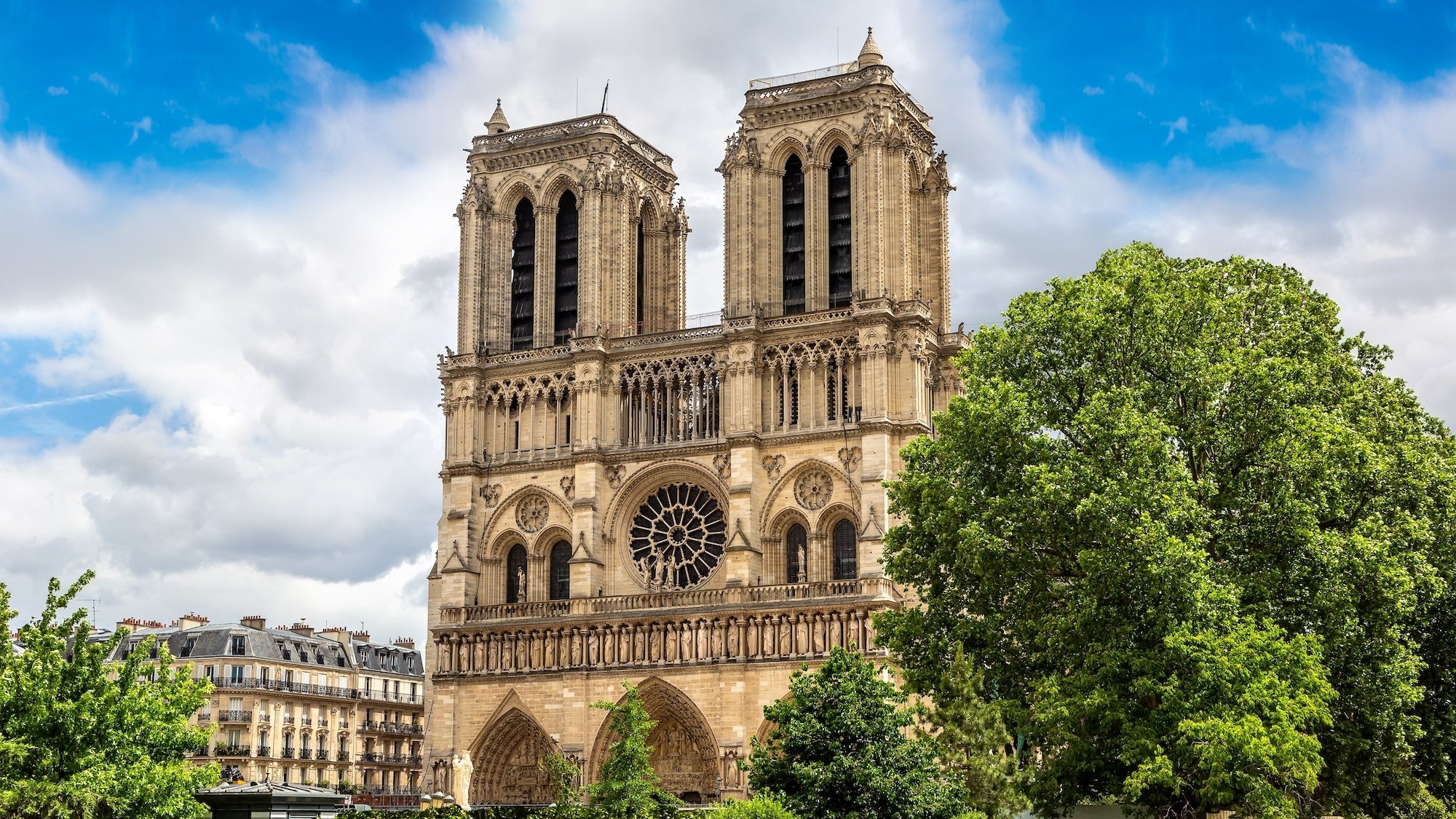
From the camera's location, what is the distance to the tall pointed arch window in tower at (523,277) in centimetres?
5325

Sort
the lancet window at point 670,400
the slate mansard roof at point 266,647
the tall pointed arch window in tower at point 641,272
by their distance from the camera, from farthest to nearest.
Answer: the slate mansard roof at point 266,647, the tall pointed arch window in tower at point 641,272, the lancet window at point 670,400

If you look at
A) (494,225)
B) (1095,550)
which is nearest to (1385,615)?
(1095,550)

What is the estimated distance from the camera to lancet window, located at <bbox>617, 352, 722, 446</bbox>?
1944 inches

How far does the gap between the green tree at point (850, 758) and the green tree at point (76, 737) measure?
28.1 feet

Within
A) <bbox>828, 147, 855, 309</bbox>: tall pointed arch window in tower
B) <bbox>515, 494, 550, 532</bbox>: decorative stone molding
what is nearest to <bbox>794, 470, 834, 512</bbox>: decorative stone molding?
<bbox>828, 147, 855, 309</bbox>: tall pointed arch window in tower

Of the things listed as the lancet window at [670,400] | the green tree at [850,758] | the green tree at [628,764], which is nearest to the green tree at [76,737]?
the green tree at [850,758]

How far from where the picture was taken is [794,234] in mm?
50344

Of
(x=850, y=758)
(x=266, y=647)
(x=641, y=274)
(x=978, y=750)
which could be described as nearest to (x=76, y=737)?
(x=850, y=758)

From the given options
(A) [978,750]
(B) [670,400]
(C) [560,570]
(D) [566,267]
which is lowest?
(A) [978,750]

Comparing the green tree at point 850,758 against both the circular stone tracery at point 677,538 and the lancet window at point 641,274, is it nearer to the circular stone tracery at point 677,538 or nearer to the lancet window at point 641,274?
the circular stone tracery at point 677,538

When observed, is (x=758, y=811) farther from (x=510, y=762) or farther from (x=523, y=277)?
(x=523, y=277)

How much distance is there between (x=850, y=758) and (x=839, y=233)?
1015 inches

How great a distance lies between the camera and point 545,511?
50.8 metres

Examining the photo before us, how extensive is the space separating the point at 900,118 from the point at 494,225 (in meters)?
13.0
